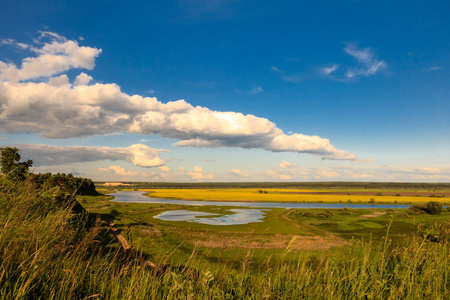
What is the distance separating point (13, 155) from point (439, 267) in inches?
1656

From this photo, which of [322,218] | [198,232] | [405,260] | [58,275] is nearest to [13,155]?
[198,232]

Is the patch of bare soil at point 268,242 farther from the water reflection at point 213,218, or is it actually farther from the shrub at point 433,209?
the shrub at point 433,209

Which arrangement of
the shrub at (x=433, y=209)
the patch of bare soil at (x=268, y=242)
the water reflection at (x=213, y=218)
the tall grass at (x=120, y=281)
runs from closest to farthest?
the tall grass at (x=120, y=281) → the patch of bare soil at (x=268, y=242) → the water reflection at (x=213, y=218) → the shrub at (x=433, y=209)

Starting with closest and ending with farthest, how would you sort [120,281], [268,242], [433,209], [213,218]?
1. [120,281]
2. [268,242]
3. [213,218]
4. [433,209]

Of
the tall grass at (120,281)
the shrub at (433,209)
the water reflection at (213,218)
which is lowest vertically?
the water reflection at (213,218)

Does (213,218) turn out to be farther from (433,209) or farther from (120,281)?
(120,281)

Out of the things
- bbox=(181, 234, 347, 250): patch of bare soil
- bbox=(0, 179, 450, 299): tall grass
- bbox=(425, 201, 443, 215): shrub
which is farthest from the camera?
bbox=(425, 201, 443, 215): shrub

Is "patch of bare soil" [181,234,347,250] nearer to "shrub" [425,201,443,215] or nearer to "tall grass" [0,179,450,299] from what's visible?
"tall grass" [0,179,450,299]

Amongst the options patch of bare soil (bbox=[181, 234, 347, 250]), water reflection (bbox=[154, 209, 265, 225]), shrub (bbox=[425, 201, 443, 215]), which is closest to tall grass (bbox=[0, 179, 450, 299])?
patch of bare soil (bbox=[181, 234, 347, 250])

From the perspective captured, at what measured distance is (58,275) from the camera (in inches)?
132

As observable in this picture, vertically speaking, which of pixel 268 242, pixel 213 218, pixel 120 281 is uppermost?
pixel 120 281

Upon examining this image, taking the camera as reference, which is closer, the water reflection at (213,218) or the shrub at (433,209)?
the water reflection at (213,218)

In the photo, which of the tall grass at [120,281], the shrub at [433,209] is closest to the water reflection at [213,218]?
the shrub at [433,209]

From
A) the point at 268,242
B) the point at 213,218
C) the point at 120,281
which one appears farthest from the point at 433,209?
the point at 120,281
